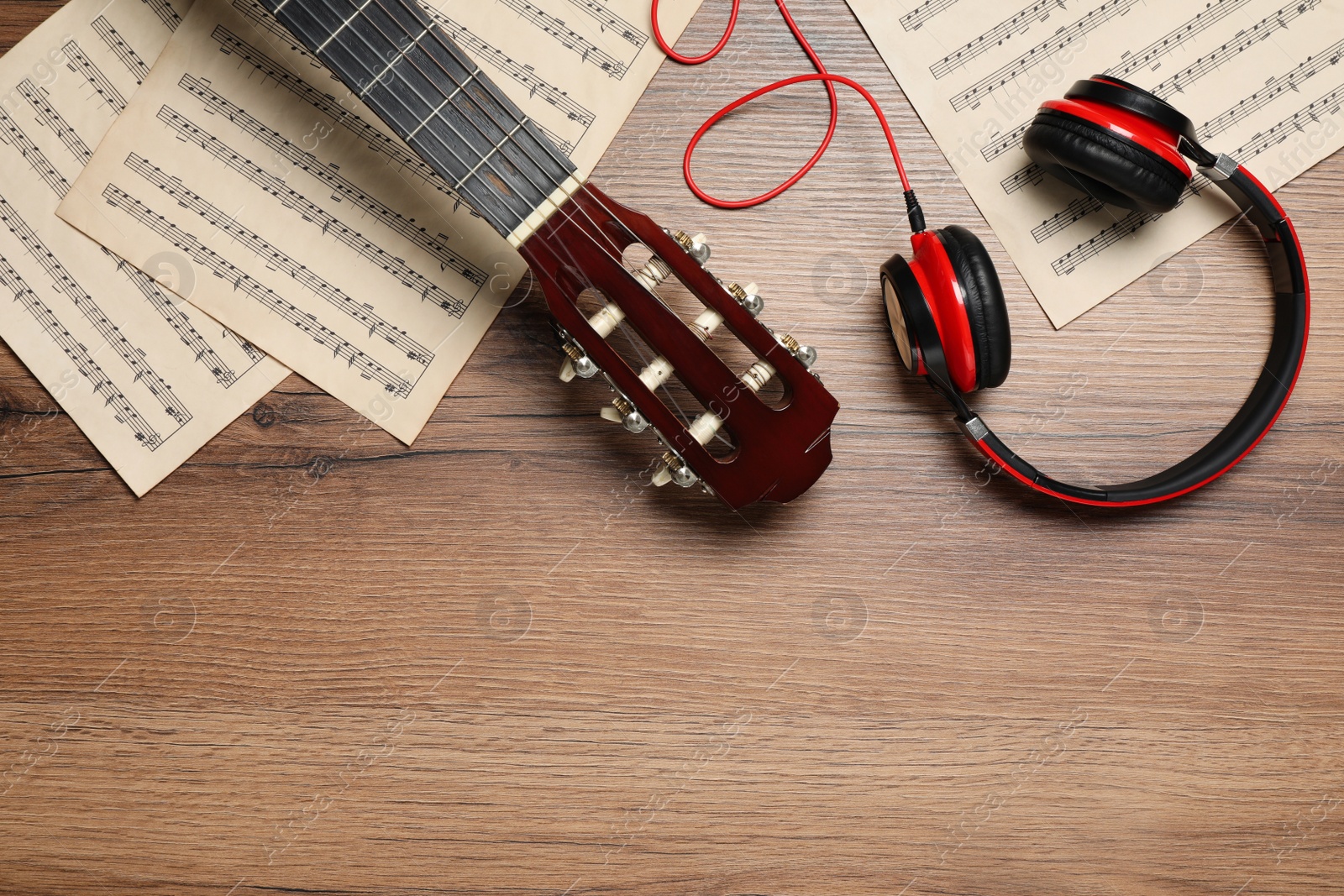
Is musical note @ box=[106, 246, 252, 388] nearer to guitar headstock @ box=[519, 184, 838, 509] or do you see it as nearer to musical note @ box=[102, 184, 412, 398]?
musical note @ box=[102, 184, 412, 398]

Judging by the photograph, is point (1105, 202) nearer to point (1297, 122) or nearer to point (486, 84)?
point (1297, 122)

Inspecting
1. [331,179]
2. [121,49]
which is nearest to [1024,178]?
[331,179]

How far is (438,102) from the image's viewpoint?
92cm

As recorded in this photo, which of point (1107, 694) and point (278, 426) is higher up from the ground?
point (278, 426)

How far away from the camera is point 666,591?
1081 mm

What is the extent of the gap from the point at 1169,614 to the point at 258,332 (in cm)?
131

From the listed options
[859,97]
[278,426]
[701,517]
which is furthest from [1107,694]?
[278,426]

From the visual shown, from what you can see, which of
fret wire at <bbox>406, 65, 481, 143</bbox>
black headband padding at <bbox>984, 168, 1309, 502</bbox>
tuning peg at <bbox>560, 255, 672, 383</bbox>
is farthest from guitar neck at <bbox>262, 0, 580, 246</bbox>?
black headband padding at <bbox>984, 168, 1309, 502</bbox>

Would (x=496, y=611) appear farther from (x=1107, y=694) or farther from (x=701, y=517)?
(x=1107, y=694)

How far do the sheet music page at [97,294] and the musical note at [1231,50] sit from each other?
1.28 metres

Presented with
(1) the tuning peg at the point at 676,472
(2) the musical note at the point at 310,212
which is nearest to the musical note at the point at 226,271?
(2) the musical note at the point at 310,212

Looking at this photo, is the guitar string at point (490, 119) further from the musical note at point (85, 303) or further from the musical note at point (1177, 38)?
the musical note at point (1177, 38)

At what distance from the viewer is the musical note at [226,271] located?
3.49 ft

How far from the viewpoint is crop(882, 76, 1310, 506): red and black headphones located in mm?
918
